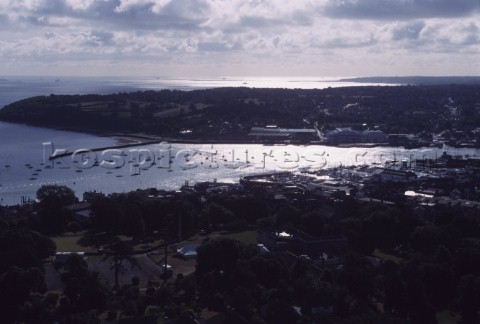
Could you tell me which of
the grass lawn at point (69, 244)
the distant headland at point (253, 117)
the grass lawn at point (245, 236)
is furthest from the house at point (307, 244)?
the distant headland at point (253, 117)

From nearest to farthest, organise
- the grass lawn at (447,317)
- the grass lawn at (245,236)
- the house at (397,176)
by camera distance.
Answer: the grass lawn at (447,317) < the grass lawn at (245,236) < the house at (397,176)

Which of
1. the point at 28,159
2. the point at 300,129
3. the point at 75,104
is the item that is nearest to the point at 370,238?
the point at 28,159

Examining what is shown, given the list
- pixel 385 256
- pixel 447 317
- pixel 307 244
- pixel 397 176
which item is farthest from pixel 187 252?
pixel 397 176

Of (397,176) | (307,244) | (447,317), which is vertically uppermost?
(307,244)

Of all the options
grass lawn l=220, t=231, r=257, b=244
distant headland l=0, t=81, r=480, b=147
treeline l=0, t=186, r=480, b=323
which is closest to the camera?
treeline l=0, t=186, r=480, b=323

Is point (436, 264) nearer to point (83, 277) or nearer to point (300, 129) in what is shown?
point (83, 277)

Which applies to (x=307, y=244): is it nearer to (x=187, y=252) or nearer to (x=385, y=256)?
(x=385, y=256)

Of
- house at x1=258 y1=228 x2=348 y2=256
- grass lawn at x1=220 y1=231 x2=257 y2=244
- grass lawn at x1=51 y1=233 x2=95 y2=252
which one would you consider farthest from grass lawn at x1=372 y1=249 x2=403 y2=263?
grass lawn at x1=51 y1=233 x2=95 y2=252

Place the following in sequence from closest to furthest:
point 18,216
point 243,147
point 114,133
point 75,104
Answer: point 18,216 → point 243,147 → point 114,133 → point 75,104

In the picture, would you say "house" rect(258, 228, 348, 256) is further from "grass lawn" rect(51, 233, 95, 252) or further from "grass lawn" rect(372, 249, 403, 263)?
"grass lawn" rect(51, 233, 95, 252)

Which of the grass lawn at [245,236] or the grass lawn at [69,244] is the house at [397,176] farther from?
the grass lawn at [69,244]

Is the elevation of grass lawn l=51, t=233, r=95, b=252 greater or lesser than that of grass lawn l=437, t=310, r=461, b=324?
lesser
